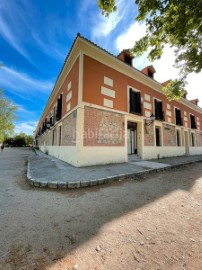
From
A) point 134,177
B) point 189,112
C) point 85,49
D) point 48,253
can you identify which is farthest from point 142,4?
point 189,112

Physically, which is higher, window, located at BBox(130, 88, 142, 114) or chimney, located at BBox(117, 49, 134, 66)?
chimney, located at BBox(117, 49, 134, 66)

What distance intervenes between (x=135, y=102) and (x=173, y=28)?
506 centimetres

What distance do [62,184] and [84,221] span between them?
190 centimetres

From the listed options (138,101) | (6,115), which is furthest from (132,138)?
(6,115)

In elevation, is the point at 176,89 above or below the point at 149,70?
below

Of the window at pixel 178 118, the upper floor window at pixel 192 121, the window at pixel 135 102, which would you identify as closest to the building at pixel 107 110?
the window at pixel 135 102

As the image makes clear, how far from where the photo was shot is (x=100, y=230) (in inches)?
81.2

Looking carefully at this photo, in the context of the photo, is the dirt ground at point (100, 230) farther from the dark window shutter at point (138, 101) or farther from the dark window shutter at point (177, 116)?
the dark window shutter at point (177, 116)

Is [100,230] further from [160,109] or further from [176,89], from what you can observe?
[160,109]

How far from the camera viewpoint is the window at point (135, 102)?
9508mm

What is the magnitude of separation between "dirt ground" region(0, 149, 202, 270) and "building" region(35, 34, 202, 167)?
12.0 ft

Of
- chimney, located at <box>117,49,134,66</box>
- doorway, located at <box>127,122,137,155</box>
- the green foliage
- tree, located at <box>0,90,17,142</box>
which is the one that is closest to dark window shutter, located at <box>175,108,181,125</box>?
the green foliage

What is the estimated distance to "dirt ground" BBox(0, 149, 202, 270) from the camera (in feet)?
4.93

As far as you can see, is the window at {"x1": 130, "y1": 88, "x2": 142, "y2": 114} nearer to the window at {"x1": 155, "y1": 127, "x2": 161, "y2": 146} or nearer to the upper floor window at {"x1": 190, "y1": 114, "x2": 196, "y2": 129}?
the window at {"x1": 155, "y1": 127, "x2": 161, "y2": 146}
